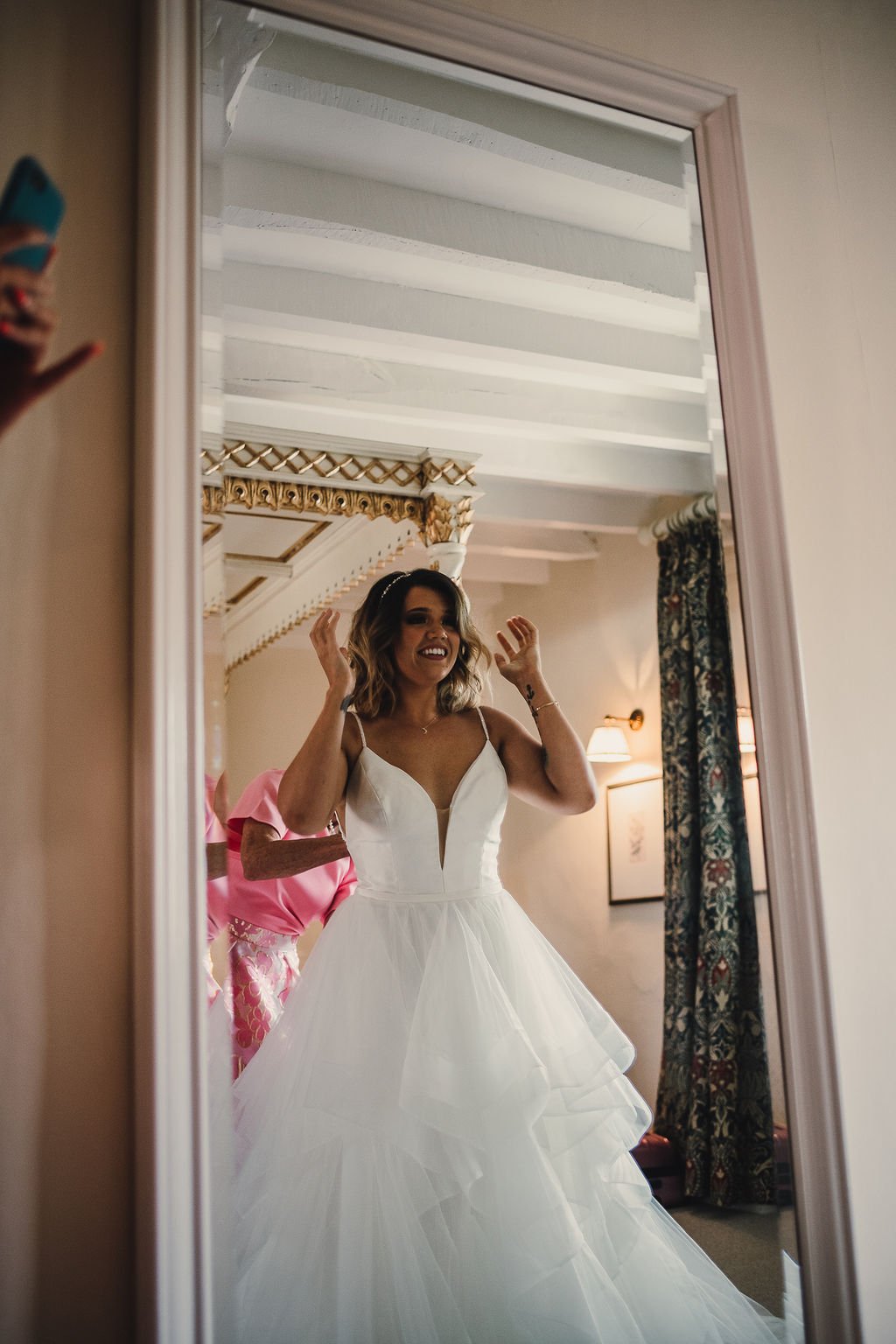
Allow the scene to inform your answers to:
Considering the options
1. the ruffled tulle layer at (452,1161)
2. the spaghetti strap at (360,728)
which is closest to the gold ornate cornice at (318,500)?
the spaghetti strap at (360,728)

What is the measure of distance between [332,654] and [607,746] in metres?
0.40

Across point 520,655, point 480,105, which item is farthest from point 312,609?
point 480,105

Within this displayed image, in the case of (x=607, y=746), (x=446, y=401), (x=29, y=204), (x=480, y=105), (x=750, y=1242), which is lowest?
(x=750, y=1242)

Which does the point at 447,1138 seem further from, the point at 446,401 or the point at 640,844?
the point at 446,401

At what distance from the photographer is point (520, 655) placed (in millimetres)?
1400

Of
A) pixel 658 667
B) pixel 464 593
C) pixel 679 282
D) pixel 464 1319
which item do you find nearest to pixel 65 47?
pixel 464 593

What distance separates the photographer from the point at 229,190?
1343mm

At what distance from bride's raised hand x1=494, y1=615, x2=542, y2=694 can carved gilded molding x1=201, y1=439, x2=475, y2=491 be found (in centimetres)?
19

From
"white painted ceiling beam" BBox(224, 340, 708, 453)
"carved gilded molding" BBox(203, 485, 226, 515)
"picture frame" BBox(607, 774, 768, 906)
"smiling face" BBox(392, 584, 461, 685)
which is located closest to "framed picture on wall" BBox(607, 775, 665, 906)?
"picture frame" BBox(607, 774, 768, 906)

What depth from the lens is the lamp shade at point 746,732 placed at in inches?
59.9

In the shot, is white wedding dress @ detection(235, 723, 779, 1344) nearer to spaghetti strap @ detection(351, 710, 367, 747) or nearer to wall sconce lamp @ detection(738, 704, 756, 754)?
spaghetti strap @ detection(351, 710, 367, 747)

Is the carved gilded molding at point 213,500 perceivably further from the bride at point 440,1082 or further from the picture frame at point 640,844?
the picture frame at point 640,844

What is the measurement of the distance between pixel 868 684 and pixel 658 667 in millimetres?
313

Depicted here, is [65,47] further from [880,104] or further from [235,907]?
[880,104]
